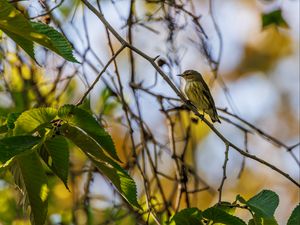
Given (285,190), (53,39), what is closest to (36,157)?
(53,39)

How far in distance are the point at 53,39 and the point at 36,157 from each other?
0.33m

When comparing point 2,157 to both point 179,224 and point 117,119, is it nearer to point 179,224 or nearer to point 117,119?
point 179,224

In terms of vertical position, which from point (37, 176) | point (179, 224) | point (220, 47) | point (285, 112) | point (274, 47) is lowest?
point (179, 224)

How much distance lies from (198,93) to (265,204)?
2323mm

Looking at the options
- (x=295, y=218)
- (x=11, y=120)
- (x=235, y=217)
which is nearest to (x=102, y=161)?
(x=11, y=120)

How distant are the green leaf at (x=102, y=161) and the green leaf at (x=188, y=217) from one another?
0.11 metres

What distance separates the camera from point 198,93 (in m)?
3.95

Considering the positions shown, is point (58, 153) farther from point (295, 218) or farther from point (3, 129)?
point (295, 218)

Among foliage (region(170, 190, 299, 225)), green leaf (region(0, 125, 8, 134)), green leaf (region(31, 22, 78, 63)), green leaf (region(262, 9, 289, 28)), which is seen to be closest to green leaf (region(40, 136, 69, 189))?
green leaf (region(0, 125, 8, 134))

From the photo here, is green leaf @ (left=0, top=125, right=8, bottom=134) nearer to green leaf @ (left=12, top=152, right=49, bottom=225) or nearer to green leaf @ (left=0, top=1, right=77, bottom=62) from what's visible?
green leaf @ (left=12, top=152, right=49, bottom=225)

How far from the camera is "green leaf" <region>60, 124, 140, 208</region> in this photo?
1697 mm

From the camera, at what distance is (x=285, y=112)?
10203 millimetres

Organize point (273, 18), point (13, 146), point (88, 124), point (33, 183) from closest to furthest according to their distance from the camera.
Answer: point (13, 146) → point (88, 124) → point (33, 183) → point (273, 18)

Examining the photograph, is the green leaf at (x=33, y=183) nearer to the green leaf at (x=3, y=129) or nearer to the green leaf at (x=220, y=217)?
the green leaf at (x=3, y=129)
